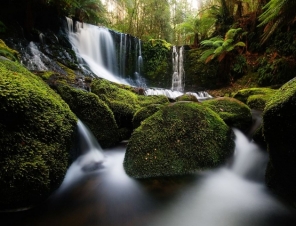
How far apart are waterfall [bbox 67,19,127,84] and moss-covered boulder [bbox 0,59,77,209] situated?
22.7 ft

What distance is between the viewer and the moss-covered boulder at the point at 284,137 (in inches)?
77.8

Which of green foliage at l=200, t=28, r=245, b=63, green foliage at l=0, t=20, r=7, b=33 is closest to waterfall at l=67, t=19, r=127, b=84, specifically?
green foliage at l=0, t=20, r=7, b=33

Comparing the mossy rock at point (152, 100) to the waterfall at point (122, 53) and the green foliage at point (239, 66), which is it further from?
the waterfall at point (122, 53)

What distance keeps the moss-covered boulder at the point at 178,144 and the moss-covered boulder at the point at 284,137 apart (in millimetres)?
895

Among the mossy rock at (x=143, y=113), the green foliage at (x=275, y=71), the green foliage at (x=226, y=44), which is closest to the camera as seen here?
the mossy rock at (x=143, y=113)

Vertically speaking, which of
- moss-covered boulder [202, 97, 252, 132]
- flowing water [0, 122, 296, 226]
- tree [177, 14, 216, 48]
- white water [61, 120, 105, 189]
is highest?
tree [177, 14, 216, 48]

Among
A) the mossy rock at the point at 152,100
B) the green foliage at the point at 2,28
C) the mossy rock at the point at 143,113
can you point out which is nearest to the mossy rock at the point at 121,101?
the mossy rock at the point at 152,100

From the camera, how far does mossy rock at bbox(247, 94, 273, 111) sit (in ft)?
19.5

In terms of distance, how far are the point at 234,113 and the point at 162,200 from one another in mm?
2717

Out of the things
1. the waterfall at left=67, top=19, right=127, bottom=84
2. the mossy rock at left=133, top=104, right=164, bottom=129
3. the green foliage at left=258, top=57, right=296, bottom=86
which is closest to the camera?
the mossy rock at left=133, top=104, right=164, bottom=129

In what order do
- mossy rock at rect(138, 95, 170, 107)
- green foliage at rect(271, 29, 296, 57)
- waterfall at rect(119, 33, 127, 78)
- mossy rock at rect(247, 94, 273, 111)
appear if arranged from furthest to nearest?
waterfall at rect(119, 33, 127, 78) → green foliage at rect(271, 29, 296, 57) → mossy rock at rect(247, 94, 273, 111) → mossy rock at rect(138, 95, 170, 107)

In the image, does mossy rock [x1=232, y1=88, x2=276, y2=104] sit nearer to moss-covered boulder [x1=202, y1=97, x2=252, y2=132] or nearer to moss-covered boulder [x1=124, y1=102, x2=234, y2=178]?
moss-covered boulder [x1=202, y1=97, x2=252, y2=132]

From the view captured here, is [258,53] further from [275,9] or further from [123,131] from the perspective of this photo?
[123,131]

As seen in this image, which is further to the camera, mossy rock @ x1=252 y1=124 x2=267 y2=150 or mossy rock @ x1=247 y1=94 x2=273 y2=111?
mossy rock @ x1=247 y1=94 x2=273 y2=111
